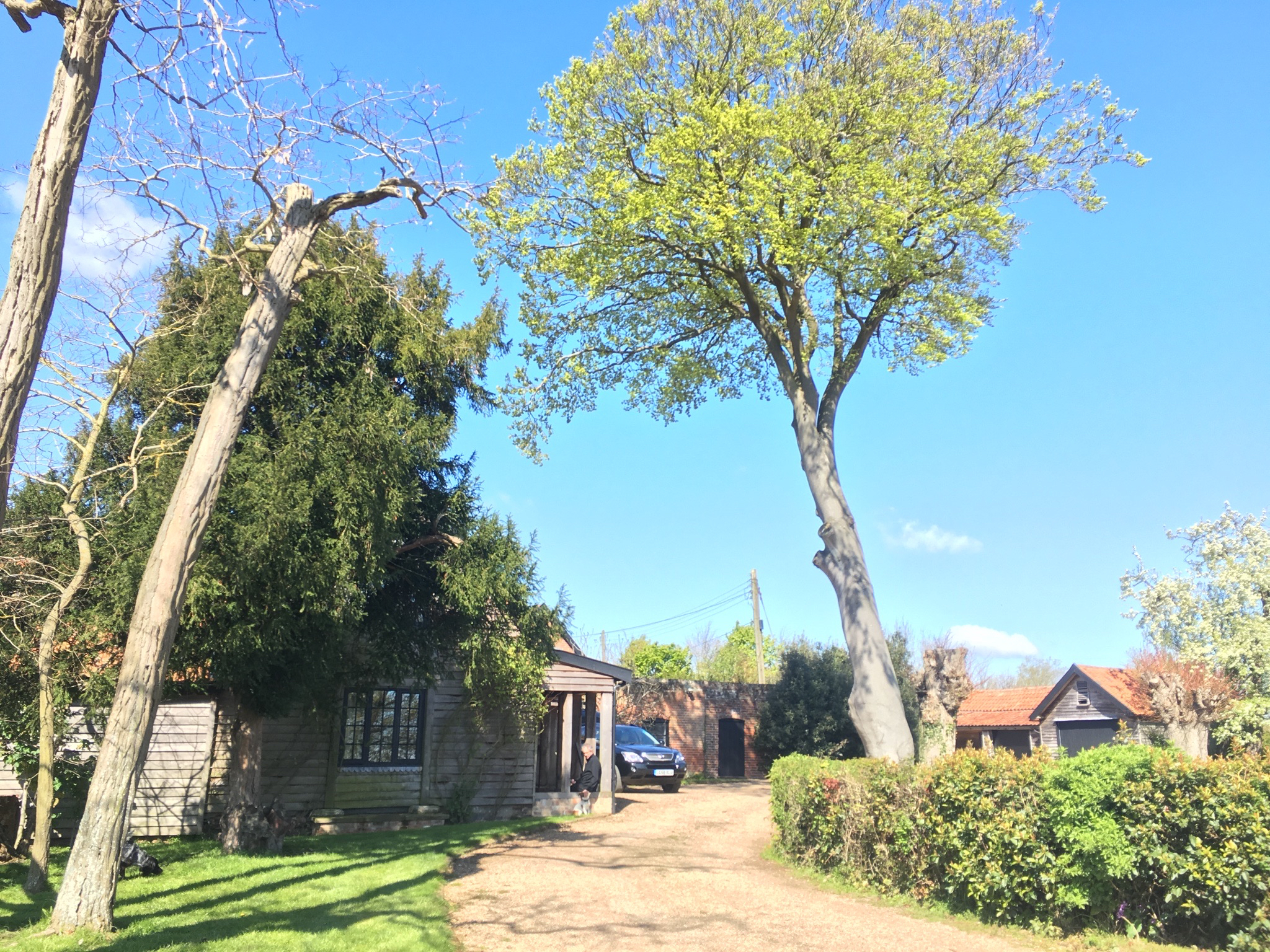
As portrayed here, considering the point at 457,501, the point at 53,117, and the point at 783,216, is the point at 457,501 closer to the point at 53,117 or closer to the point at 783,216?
the point at 783,216

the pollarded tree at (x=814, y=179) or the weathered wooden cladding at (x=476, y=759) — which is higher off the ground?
the pollarded tree at (x=814, y=179)

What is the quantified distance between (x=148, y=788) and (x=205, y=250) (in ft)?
29.0

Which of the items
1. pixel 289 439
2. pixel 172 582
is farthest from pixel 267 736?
pixel 172 582

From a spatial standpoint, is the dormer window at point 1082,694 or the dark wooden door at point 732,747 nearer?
the dark wooden door at point 732,747

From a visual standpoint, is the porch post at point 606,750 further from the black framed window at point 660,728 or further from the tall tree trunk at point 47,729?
the black framed window at point 660,728

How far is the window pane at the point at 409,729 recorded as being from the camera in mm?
16297

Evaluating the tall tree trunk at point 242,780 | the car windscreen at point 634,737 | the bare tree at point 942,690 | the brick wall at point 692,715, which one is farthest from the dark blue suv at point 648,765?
the tall tree trunk at point 242,780

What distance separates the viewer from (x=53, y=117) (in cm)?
535

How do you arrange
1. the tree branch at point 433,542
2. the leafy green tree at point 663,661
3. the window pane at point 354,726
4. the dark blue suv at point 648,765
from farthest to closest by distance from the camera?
1. the leafy green tree at point 663,661
2. the dark blue suv at point 648,765
3. the window pane at point 354,726
4. the tree branch at point 433,542

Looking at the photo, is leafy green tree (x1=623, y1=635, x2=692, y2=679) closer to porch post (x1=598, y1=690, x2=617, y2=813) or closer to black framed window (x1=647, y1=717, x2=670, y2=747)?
black framed window (x1=647, y1=717, x2=670, y2=747)

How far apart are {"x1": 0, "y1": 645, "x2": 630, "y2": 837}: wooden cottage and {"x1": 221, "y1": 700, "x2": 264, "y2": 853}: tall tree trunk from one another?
1.05 m

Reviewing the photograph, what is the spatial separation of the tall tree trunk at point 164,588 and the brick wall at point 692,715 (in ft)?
75.3

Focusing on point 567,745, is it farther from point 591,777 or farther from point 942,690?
point 942,690

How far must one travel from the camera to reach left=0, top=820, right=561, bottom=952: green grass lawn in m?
6.95
